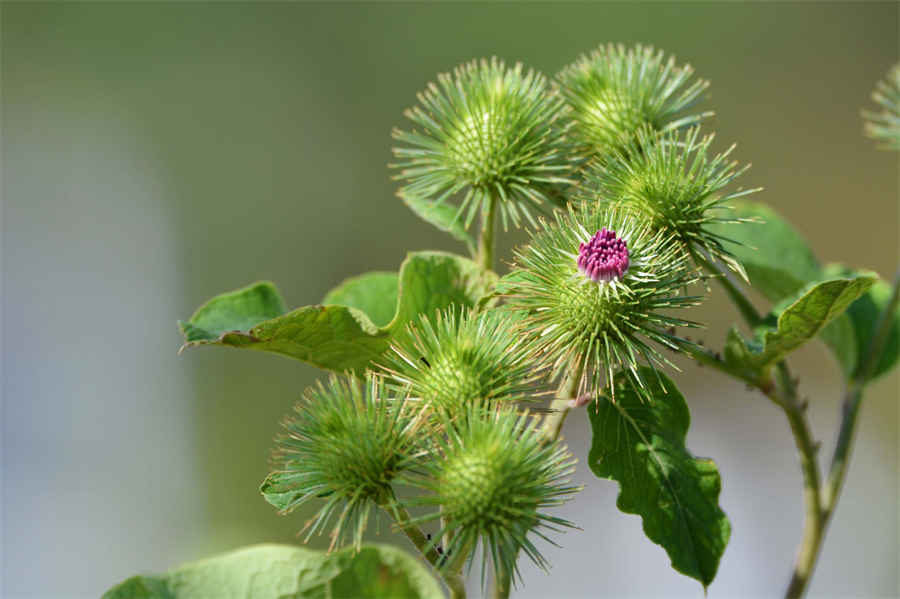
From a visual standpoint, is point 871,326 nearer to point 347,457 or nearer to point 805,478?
point 805,478

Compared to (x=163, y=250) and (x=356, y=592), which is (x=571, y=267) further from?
(x=163, y=250)

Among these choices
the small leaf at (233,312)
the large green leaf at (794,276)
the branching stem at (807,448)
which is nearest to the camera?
the small leaf at (233,312)

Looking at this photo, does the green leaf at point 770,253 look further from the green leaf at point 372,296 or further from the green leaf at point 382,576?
the green leaf at point 382,576

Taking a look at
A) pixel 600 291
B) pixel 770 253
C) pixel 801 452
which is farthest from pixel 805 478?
pixel 600 291

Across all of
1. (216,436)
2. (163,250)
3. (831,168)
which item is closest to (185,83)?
(163,250)

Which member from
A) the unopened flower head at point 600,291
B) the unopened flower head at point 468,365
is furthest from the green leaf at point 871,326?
the unopened flower head at point 468,365

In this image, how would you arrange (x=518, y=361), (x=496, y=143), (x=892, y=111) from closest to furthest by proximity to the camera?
(x=518, y=361)
(x=496, y=143)
(x=892, y=111)
